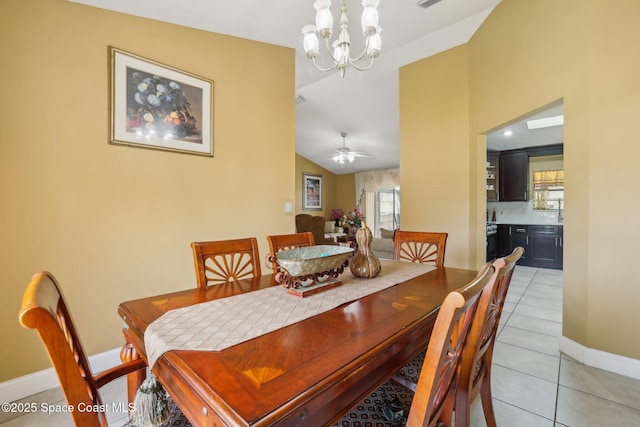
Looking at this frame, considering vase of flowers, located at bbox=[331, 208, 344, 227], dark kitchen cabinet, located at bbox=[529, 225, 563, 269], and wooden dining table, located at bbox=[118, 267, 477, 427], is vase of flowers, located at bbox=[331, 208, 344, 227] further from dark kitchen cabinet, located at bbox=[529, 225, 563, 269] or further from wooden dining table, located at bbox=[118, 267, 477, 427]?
wooden dining table, located at bbox=[118, 267, 477, 427]

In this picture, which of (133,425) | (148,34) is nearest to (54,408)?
(133,425)

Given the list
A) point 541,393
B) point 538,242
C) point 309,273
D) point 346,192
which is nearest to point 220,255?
point 309,273

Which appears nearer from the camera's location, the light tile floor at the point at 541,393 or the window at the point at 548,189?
the light tile floor at the point at 541,393

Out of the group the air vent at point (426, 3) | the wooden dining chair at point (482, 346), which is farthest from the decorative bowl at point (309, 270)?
the air vent at point (426, 3)

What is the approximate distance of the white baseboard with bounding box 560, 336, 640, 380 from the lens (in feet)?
5.98

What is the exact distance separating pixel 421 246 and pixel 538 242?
15.1ft

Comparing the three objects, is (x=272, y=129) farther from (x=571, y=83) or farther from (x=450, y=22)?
(x=571, y=83)

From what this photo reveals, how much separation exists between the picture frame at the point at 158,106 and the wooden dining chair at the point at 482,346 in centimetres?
225

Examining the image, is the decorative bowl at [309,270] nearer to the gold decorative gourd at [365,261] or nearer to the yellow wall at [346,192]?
the gold decorative gourd at [365,261]

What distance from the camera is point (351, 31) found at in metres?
2.69

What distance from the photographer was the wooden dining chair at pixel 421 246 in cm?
200

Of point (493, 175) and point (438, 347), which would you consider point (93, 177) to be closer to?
point (438, 347)

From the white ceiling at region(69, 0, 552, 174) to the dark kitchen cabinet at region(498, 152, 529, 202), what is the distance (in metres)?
2.51

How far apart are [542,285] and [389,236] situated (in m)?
2.83
